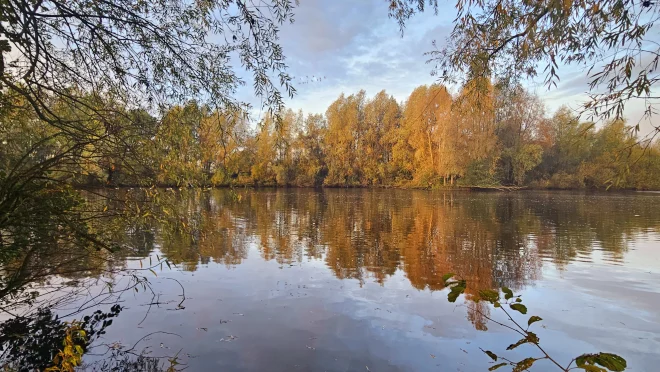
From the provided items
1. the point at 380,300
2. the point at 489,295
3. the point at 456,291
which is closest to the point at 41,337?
→ the point at 380,300

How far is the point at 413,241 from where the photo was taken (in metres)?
14.5

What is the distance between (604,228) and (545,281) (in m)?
11.1

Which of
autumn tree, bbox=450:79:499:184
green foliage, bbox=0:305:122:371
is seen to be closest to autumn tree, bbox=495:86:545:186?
autumn tree, bbox=450:79:499:184

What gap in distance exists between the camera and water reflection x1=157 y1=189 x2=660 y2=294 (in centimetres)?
959

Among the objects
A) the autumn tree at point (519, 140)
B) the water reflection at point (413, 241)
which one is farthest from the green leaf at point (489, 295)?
the autumn tree at point (519, 140)

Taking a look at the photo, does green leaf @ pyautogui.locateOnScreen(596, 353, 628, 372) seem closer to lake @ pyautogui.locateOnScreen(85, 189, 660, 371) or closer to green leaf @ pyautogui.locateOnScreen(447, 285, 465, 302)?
green leaf @ pyautogui.locateOnScreen(447, 285, 465, 302)

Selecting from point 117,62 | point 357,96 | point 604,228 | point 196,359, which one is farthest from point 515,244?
point 357,96

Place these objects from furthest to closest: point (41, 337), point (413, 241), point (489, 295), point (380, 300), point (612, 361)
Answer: point (413, 241), point (380, 300), point (41, 337), point (489, 295), point (612, 361)

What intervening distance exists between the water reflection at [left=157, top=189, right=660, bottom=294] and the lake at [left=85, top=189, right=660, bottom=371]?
9 centimetres

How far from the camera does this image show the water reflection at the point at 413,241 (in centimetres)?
959

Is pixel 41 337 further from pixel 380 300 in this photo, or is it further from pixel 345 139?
pixel 345 139

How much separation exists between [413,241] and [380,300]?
23.4ft

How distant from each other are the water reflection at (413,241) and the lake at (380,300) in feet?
0.28

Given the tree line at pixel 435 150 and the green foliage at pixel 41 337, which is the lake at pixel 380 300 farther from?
the tree line at pixel 435 150
